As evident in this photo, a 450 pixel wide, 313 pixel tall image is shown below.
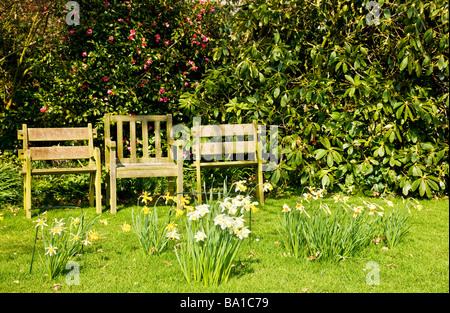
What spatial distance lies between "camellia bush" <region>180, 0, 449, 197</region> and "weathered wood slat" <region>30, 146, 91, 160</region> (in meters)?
1.27

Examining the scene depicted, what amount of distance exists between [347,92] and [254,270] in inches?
109

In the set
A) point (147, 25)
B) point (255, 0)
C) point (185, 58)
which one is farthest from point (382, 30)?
point (147, 25)

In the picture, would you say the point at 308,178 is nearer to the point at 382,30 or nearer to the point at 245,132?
the point at 245,132

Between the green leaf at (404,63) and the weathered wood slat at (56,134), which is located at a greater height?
the green leaf at (404,63)

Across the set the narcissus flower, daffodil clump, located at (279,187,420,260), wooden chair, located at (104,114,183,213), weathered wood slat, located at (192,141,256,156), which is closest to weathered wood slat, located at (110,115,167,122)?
wooden chair, located at (104,114,183,213)

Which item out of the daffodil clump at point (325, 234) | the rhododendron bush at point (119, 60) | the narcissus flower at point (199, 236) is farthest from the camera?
the rhododendron bush at point (119, 60)

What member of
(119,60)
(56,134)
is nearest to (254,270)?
(56,134)

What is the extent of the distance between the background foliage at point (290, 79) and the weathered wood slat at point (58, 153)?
26.7 inches

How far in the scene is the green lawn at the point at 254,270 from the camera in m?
2.71

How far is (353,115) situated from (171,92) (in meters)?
2.28

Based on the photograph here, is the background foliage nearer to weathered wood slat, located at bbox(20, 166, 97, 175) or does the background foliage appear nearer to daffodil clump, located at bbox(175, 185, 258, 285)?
weathered wood slat, located at bbox(20, 166, 97, 175)

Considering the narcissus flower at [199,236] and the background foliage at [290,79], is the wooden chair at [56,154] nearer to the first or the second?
the background foliage at [290,79]

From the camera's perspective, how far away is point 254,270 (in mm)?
2982

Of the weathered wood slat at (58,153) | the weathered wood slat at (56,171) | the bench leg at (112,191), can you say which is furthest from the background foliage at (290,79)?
the bench leg at (112,191)
